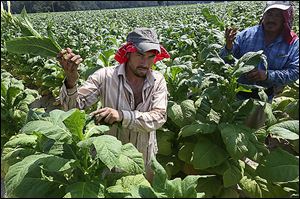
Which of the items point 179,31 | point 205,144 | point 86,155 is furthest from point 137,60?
point 179,31

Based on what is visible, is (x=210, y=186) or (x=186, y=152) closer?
(x=210, y=186)

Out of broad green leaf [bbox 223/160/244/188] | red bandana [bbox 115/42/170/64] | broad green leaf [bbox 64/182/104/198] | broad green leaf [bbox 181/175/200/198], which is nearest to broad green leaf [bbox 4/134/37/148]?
broad green leaf [bbox 64/182/104/198]

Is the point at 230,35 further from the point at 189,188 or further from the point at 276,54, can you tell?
the point at 189,188

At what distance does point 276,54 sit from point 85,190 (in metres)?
2.41

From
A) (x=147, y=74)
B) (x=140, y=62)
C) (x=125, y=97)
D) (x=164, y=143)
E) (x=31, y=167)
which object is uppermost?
(x=140, y=62)

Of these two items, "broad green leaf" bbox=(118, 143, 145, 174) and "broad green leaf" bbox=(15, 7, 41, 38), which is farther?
"broad green leaf" bbox=(15, 7, 41, 38)

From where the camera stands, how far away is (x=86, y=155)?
227 cm

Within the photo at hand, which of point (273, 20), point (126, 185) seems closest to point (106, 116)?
point (126, 185)

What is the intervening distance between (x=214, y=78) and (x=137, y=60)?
2.93ft

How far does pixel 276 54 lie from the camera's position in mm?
3641

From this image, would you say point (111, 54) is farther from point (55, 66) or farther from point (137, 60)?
point (137, 60)

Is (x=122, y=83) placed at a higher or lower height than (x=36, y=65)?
higher

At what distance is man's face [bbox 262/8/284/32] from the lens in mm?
→ 3454

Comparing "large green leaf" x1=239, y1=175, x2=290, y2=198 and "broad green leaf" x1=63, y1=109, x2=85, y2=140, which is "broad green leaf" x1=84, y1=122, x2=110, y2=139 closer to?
"broad green leaf" x1=63, y1=109, x2=85, y2=140
